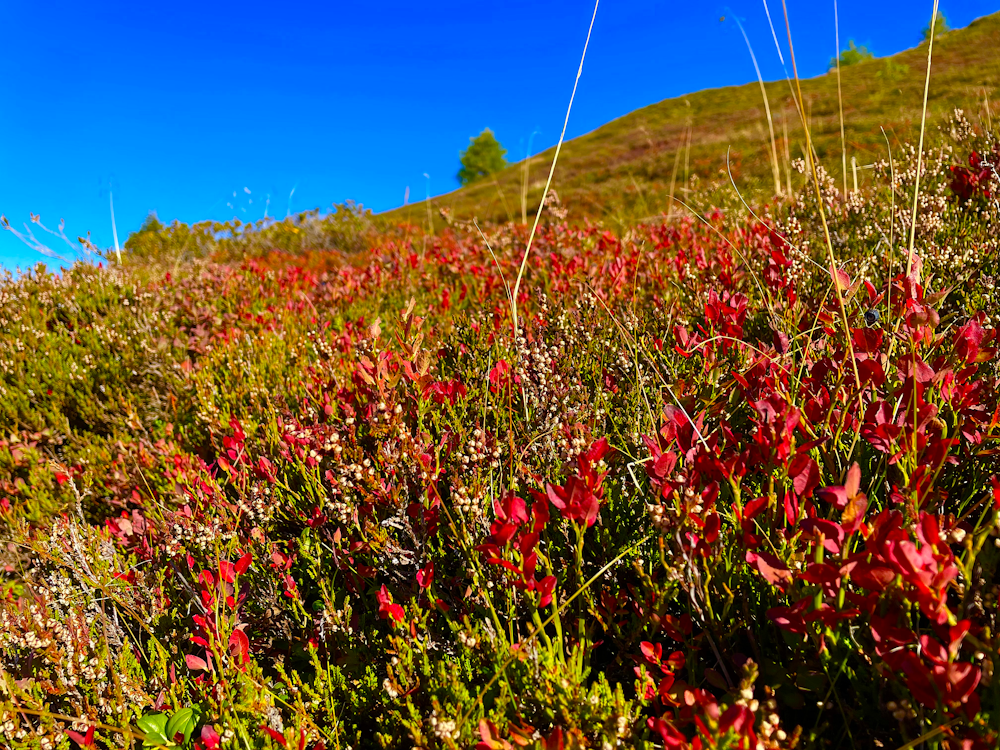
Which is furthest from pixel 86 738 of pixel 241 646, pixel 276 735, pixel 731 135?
pixel 731 135

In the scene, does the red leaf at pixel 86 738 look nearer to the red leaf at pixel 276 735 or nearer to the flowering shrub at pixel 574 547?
the flowering shrub at pixel 574 547

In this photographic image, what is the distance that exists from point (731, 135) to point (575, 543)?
78.2 feet

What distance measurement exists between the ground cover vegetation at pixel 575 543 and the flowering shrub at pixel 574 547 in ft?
0.04

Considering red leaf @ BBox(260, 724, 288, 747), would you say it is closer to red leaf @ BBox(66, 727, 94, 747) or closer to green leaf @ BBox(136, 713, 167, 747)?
green leaf @ BBox(136, 713, 167, 747)

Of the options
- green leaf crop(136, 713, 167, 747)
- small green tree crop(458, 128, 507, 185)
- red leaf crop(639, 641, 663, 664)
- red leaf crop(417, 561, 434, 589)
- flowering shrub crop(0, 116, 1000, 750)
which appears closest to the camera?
flowering shrub crop(0, 116, 1000, 750)

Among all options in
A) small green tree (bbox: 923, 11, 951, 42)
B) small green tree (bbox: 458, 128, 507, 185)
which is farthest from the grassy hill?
small green tree (bbox: 458, 128, 507, 185)

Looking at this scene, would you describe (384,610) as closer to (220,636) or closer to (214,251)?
(220,636)

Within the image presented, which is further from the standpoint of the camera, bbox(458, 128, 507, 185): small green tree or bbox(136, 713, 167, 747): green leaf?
bbox(458, 128, 507, 185): small green tree

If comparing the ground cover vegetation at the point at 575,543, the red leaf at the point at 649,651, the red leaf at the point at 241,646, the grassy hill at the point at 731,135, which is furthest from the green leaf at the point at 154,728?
the grassy hill at the point at 731,135

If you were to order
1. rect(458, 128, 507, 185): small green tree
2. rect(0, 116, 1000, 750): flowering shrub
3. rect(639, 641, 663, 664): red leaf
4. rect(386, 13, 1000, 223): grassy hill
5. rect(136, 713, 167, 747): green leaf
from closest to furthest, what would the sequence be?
1. rect(0, 116, 1000, 750): flowering shrub
2. rect(639, 641, 663, 664): red leaf
3. rect(136, 713, 167, 747): green leaf
4. rect(386, 13, 1000, 223): grassy hill
5. rect(458, 128, 507, 185): small green tree

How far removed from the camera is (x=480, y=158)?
2203 inches

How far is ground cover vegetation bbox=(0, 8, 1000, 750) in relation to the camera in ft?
3.96

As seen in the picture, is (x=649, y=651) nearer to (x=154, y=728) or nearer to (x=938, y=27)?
(x=154, y=728)

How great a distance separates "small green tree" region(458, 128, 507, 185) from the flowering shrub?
5613 cm
